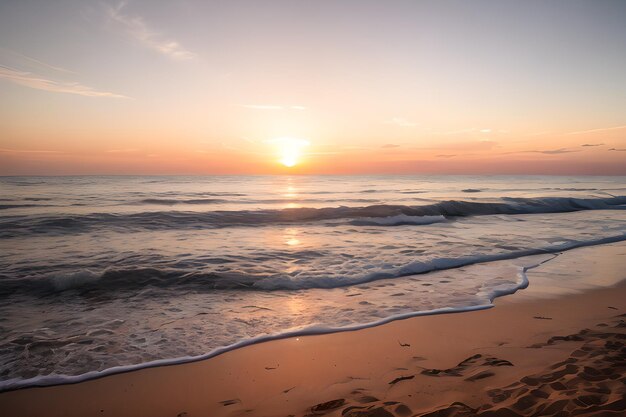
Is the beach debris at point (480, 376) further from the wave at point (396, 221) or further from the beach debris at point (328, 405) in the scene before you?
the wave at point (396, 221)

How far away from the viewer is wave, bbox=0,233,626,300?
7.25 meters

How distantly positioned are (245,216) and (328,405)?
56.4 ft

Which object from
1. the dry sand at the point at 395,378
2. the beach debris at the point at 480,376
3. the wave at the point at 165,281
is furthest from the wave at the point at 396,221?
the beach debris at the point at 480,376

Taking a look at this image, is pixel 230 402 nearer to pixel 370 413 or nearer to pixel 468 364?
pixel 370 413

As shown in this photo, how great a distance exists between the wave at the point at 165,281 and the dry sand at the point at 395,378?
271 centimetres

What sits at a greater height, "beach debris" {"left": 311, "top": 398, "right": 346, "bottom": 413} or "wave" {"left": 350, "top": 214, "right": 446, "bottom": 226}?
"wave" {"left": 350, "top": 214, "right": 446, "bottom": 226}

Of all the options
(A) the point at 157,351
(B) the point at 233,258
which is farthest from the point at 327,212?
(A) the point at 157,351

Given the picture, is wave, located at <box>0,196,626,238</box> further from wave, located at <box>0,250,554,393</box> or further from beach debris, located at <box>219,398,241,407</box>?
beach debris, located at <box>219,398,241,407</box>

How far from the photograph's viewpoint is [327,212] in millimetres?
22438

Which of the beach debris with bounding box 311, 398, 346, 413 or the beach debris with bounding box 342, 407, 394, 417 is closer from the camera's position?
the beach debris with bounding box 342, 407, 394, 417

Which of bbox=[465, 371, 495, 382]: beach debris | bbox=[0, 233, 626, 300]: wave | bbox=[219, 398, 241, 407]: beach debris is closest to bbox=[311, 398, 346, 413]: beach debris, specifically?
bbox=[219, 398, 241, 407]: beach debris

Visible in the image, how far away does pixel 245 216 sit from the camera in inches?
787

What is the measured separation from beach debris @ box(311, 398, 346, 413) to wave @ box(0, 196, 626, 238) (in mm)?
13708

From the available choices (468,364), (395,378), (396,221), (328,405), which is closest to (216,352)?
(328,405)
